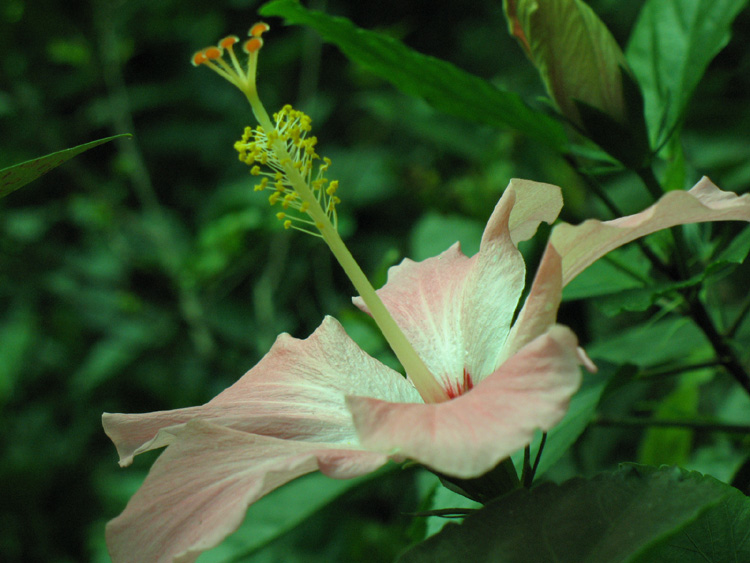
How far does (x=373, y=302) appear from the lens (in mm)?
630

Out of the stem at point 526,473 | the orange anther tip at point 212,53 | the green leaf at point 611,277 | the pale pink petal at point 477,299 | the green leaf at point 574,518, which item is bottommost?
the green leaf at point 611,277

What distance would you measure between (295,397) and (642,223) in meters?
0.32

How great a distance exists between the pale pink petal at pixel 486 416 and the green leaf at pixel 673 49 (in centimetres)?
45

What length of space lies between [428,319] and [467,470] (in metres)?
0.32

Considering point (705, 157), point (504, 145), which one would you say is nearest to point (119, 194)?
point (504, 145)

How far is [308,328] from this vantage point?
6.36 feet

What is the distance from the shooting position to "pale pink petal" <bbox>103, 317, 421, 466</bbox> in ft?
1.92

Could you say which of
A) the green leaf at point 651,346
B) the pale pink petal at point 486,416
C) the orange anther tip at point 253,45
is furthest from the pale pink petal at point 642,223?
the green leaf at point 651,346

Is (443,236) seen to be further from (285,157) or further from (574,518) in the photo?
(574,518)

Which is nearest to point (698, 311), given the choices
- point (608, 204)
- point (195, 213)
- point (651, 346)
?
point (608, 204)

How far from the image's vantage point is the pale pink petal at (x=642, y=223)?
1.63 ft

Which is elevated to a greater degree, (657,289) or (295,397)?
(295,397)

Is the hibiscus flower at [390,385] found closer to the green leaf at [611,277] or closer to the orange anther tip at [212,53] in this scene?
the orange anther tip at [212,53]

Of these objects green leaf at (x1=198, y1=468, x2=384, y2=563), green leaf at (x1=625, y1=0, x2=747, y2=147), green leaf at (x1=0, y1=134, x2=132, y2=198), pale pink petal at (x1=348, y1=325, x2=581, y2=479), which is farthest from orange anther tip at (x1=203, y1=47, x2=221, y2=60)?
Answer: green leaf at (x1=198, y1=468, x2=384, y2=563)
